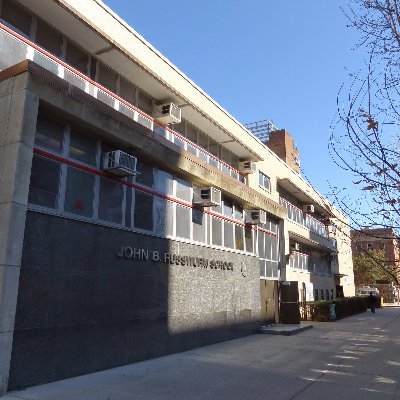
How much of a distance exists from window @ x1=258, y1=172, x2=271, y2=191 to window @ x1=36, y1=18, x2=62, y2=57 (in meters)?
14.0

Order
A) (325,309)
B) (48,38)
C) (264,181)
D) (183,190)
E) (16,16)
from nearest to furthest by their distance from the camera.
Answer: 1. (16,16)
2. (48,38)
3. (183,190)
4. (264,181)
5. (325,309)

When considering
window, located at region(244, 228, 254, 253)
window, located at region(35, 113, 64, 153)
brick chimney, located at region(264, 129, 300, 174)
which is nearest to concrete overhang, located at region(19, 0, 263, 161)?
window, located at region(35, 113, 64, 153)

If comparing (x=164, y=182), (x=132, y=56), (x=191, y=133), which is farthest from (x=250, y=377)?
(x=191, y=133)

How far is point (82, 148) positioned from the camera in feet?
33.3

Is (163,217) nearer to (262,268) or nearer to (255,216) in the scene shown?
(255,216)

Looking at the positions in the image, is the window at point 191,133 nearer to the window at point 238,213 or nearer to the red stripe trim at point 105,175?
the window at point 238,213

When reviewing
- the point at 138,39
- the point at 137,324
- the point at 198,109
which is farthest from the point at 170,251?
the point at 138,39

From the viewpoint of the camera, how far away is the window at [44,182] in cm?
869

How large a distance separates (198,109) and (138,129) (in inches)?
200

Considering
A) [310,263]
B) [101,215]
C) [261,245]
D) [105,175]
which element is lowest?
[101,215]

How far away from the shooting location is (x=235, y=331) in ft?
52.2

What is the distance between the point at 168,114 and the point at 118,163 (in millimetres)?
4742

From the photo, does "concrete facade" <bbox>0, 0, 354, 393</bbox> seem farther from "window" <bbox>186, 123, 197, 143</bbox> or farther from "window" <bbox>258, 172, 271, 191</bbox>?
"window" <bbox>258, 172, 271, 191</bbox>

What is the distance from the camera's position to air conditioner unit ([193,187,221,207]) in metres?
14.3
